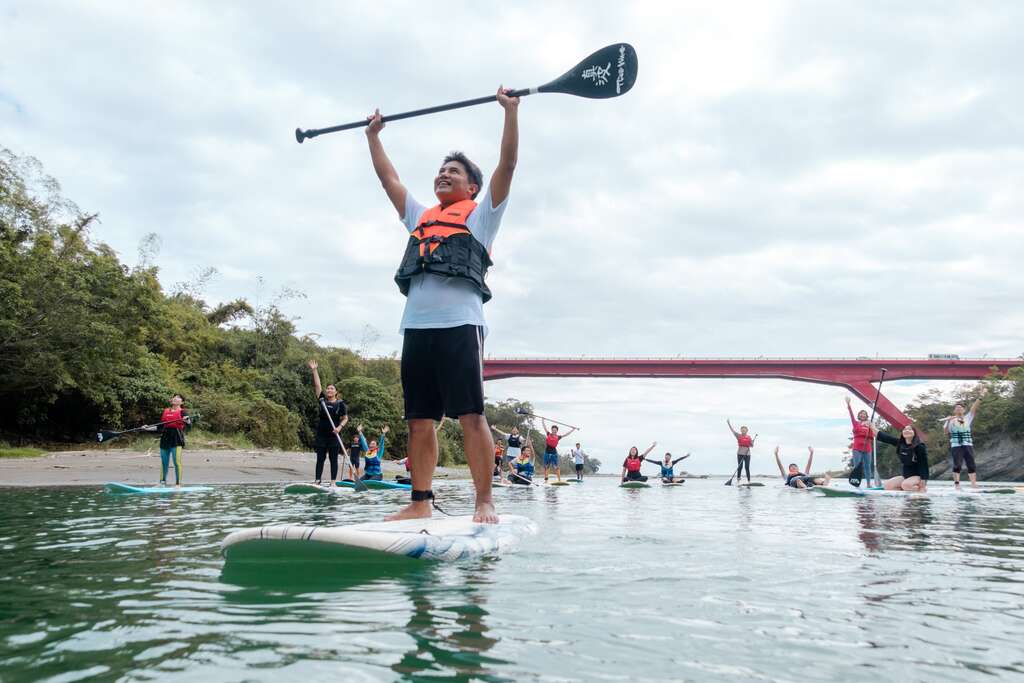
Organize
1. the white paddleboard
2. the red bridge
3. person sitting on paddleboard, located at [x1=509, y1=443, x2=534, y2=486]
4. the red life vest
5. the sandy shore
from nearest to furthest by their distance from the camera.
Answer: the white paddleboard → the red life vest → the sandy shore → person sitting on paddleboard, located at [x1=509, y1=443, x2=534, y2=486] → the red bridge

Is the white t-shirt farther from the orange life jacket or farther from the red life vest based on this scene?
the red life vest

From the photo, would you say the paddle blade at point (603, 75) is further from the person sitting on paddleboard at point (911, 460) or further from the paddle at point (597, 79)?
the person sitting on paddleboard at point (911, 460)

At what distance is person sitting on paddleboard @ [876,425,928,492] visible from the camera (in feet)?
41.6

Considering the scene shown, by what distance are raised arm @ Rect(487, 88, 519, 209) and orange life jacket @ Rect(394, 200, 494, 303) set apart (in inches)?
8.7

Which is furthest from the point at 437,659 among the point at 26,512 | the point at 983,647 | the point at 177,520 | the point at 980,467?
the point at 980,467

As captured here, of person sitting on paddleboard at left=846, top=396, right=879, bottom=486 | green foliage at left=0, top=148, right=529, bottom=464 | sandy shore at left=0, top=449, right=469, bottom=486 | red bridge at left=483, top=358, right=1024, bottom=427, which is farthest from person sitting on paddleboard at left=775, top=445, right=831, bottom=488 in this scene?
red bridge at left=483, top=358, right=1024, bottom=427

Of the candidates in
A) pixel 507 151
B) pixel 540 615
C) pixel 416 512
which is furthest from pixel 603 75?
pixel 540 615

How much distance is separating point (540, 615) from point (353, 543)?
1.07m

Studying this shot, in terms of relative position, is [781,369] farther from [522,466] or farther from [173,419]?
[173,419]

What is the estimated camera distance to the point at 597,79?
16.5 ft

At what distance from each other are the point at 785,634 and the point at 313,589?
1.60 m

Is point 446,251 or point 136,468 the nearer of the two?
point 446,251

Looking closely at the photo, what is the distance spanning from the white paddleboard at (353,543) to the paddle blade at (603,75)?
9.75 feet

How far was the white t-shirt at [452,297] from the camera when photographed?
173 inches
